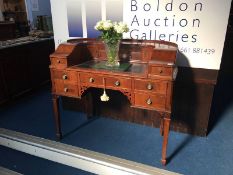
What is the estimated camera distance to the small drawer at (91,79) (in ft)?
6.58

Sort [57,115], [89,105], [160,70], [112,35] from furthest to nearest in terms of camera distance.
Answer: [89,105] < [57,115] < [112,35] < [160,70]

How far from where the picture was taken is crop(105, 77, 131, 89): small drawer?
1.92 meters

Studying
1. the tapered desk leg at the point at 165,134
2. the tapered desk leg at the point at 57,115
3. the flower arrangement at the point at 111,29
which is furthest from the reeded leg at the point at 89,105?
the tapered desk leg at the point at 165,134

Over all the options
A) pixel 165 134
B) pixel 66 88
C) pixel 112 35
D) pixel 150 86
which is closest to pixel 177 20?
pixel 112 35

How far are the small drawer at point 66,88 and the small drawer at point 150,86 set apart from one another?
0.58m

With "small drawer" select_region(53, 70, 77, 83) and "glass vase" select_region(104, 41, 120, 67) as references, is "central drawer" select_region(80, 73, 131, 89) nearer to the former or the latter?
"small drawer" select_region(53, 70, 77, 83)

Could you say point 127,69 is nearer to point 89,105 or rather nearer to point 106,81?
point 106,81

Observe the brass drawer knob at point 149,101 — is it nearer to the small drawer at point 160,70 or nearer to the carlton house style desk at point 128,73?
the carlton house style desk at point 128,73

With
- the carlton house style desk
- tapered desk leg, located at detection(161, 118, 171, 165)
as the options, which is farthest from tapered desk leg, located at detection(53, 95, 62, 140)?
tapered desk leg, located at detection(161, 118, 171, 165)

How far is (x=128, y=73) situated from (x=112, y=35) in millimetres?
379

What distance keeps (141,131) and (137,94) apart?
0.78 meters

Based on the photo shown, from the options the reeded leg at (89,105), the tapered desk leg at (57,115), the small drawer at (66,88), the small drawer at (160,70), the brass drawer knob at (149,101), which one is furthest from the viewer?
the reeded leg at (89,105)

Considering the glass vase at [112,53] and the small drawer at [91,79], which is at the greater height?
the glass vase at [112,53]

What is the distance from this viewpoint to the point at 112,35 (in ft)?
6.63
